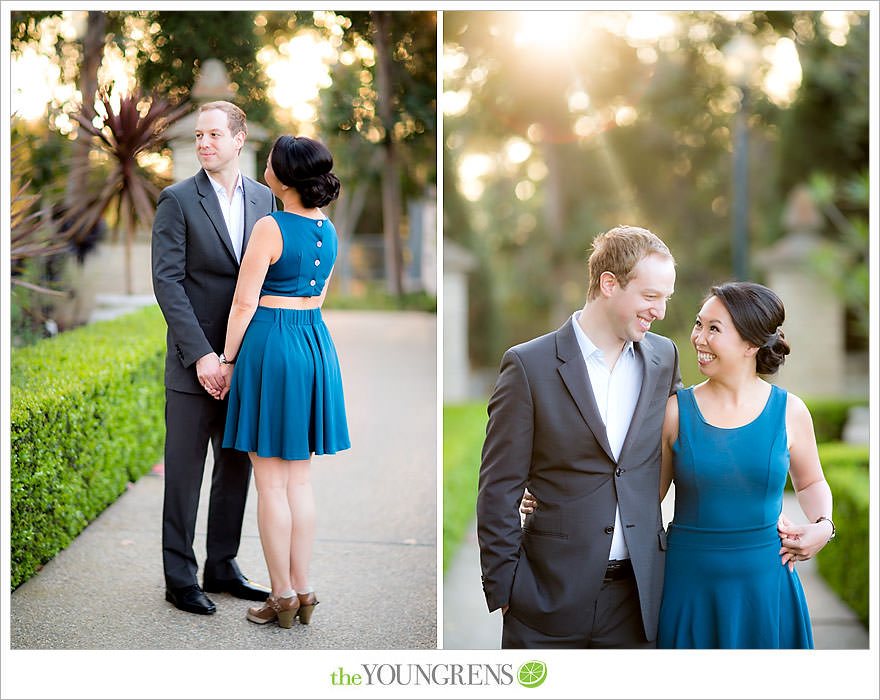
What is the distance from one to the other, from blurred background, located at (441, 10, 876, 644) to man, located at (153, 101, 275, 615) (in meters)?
1.91

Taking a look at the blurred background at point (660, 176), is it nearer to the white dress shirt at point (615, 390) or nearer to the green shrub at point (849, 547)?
the green shrub at point (849, 547)

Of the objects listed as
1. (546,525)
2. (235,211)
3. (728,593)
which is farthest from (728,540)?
(235,211)

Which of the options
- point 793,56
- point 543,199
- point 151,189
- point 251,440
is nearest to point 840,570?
point 251,440

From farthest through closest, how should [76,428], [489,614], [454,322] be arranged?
[454,322], [489,614], [76,428]

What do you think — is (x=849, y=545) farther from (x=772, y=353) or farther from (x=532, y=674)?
(x=772, y=353)

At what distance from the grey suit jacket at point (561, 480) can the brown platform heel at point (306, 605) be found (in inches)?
31.8

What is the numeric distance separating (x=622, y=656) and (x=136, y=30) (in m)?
3.35

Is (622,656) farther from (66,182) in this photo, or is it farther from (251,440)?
(66,182)

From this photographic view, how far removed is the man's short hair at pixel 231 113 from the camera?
2.78 metres

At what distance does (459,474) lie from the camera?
19.2 feet

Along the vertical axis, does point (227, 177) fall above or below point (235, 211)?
above

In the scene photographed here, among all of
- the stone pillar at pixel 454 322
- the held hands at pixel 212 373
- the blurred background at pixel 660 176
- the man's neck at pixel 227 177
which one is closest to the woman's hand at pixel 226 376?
the held hands at pixel 212 373

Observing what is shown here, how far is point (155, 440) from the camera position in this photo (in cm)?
464

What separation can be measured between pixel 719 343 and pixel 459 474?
363 cm
